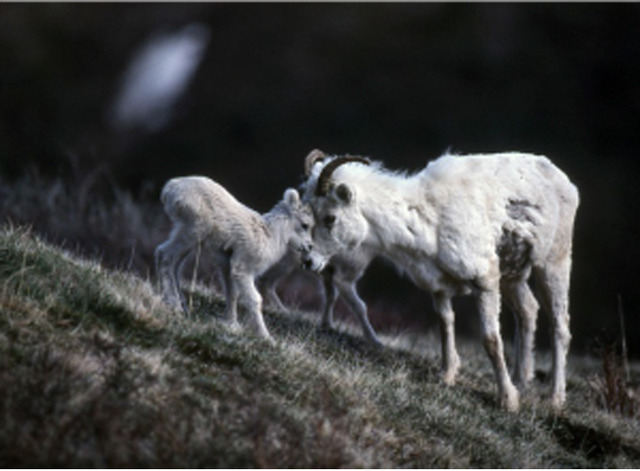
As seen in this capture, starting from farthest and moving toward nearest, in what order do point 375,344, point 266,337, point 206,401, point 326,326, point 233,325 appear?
point 326,326 → point 375,344 → point 233,325 → point 266,337 → point 206,401

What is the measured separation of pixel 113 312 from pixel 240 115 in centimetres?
2370

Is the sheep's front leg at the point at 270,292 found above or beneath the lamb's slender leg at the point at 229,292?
beneath

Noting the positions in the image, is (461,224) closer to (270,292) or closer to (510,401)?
(510,401)

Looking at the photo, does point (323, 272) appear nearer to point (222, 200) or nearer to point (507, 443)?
point (222, 200)

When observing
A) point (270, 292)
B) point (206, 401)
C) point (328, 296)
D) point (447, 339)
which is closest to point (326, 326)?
point (328, 296)

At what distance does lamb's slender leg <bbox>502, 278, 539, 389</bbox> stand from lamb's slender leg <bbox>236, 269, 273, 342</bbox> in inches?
113

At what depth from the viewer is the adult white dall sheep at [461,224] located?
7242mm

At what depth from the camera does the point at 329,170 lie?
24.4 feet

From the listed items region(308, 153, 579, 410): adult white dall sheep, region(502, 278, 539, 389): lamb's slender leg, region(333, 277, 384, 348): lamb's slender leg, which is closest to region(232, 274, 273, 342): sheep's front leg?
region(308, 153, 579, 410): adult white dall sheep

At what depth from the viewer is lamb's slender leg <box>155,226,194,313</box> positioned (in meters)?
6.90

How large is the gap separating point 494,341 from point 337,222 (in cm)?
171

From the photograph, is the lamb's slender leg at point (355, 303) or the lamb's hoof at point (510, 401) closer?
the lamb's hoof at point (510, 401)

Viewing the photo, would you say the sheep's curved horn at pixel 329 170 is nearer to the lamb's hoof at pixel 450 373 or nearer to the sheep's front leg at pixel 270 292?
the sheep's front leg at pixel 270 292

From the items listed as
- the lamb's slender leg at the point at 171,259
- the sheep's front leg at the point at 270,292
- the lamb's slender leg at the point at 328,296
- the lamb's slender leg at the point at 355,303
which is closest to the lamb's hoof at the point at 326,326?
the lamb's slender leg at the point at 328,296
